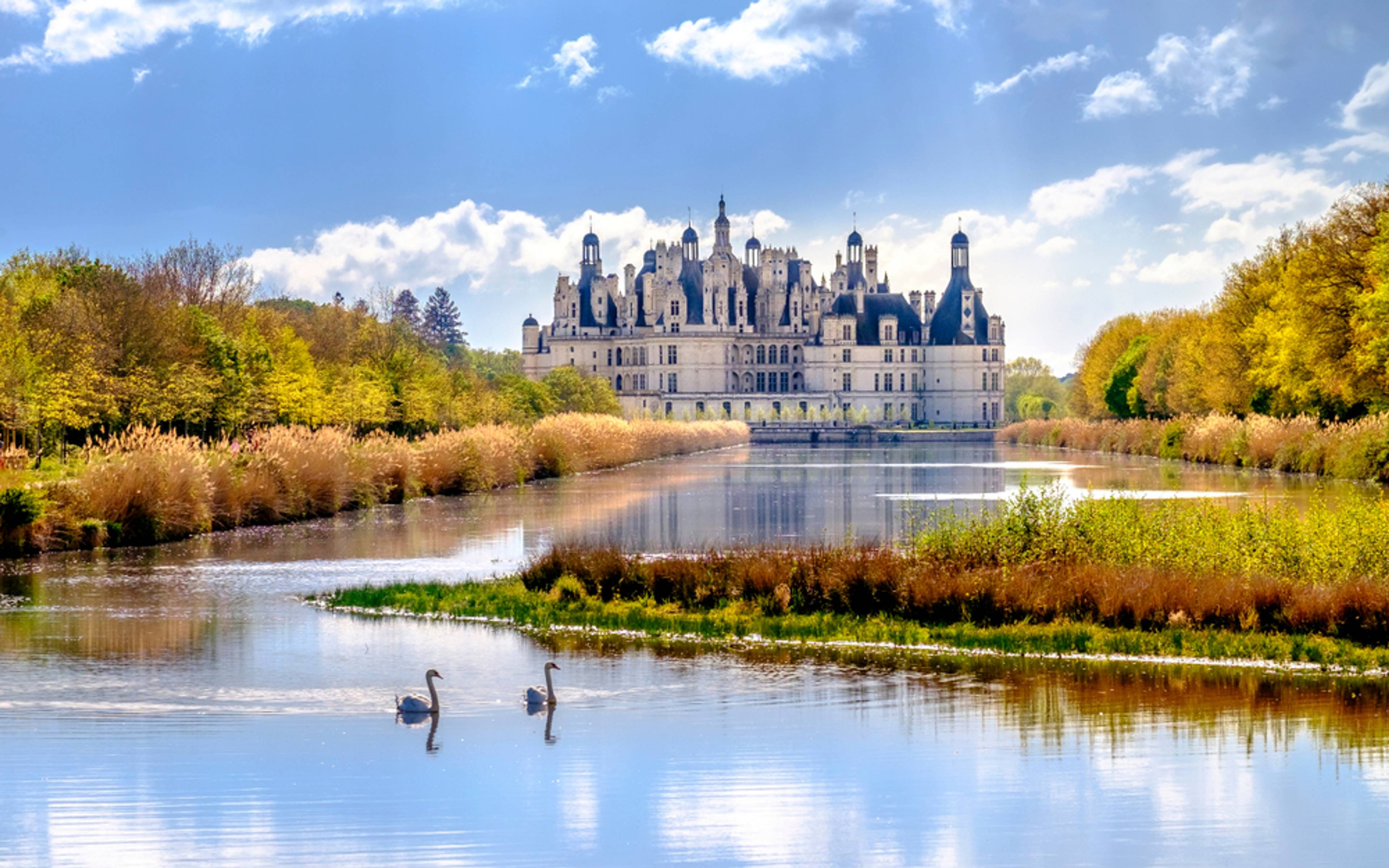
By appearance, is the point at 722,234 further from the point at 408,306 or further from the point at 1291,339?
the point at 1291,339

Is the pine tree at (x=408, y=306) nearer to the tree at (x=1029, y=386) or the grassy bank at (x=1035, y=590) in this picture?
the tree at (x=1029, y=386)

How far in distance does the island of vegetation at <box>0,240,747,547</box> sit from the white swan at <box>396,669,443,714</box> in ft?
43.1

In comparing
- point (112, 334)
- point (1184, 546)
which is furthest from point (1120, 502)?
point (112, 334)

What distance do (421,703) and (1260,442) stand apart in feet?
131

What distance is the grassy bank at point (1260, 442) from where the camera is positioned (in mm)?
37531

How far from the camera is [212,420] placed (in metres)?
39.2

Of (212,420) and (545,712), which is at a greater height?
(212,420)

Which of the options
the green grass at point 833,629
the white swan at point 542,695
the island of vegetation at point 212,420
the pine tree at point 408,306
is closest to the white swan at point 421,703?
the white swan at point 542,695

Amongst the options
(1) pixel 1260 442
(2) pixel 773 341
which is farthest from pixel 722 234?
(1) pixel 1260 442

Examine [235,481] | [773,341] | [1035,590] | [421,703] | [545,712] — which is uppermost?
[773,341]

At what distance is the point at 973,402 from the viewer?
14662cm

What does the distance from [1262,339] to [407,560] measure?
35.6m

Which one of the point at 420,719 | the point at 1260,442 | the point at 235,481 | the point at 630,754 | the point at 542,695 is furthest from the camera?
the point at 1260,442

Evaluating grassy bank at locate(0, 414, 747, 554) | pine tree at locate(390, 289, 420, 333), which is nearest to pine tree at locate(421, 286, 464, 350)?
pine tree at locate(390, 289, 420, 333)
